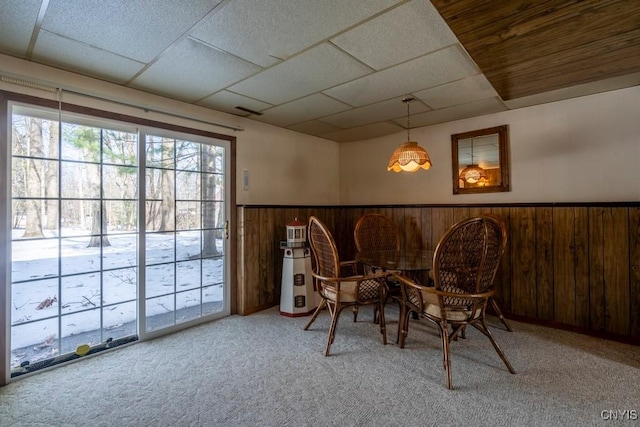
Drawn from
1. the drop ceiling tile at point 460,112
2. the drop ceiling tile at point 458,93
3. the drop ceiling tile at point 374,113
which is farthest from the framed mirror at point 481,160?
the drop ceiling tile at point 374,113

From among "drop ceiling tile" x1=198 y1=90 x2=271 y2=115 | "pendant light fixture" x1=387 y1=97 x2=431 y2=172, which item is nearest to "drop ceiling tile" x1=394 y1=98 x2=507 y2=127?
"pendant light fixture" x1=387 y1=97 x2=431 y2=172

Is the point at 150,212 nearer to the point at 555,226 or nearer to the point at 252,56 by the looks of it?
the point at 252,56

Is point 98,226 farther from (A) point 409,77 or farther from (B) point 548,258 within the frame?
(B) point 548,258

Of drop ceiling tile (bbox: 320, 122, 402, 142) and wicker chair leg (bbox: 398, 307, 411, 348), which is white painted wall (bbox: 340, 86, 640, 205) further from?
wicker chair leg (bbox: 398, 307, 411, 348)

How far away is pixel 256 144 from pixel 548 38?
9.90 ft

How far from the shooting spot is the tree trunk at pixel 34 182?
7.59 ft

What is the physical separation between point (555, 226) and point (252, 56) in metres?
3.33

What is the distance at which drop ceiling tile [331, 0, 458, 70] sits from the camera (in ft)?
5.72

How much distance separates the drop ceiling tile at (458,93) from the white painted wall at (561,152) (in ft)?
2.30

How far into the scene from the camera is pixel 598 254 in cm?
284

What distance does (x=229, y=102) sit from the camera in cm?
317

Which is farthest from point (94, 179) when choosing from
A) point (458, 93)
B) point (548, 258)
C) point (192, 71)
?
point (548, 258)

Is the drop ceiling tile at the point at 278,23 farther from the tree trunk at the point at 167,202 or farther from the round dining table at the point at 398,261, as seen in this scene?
the round dining table at the point at 398,261

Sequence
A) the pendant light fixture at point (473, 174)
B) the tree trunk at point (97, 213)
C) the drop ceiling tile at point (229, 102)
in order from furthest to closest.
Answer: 1. the pendant light fixture at point (473, 174)
2. the drop ceiling tile at point (229, 102)
3. the tree trunk at point (97, 213)
